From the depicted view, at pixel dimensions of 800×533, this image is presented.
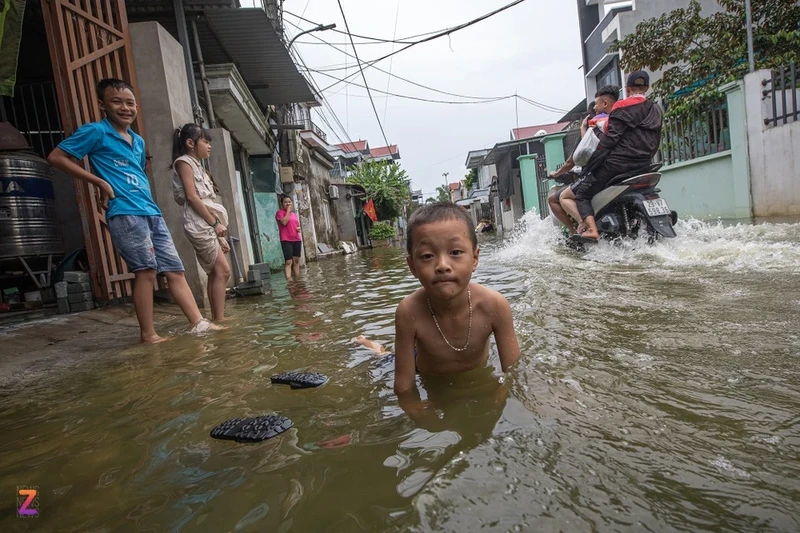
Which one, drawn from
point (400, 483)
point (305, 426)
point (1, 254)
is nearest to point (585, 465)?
point (400, 483)

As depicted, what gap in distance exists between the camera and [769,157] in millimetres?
7785

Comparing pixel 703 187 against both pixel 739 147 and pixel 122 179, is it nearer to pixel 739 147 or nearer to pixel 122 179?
pixel 739 147

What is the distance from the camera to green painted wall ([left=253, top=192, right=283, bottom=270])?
12195 millimetres

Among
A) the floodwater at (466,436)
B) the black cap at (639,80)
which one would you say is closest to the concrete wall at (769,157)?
the black cap at (639,80)

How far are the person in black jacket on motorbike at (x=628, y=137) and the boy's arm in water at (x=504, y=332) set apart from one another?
392 cm

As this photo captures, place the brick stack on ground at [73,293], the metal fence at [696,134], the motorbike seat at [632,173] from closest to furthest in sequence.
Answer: the brick stack on ground at [73,293]
the motorbike seat at [632,173]
the metal fence at [696,134]

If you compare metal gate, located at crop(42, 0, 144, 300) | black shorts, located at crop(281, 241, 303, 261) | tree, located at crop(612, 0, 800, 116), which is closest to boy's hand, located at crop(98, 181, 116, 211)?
metal gate, located at crop(42, 0, 144, 300)

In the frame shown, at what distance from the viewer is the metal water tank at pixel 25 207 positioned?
566cm

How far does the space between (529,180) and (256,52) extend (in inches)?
503

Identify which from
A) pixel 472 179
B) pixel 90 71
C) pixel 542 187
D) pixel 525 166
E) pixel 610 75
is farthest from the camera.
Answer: pixel 472 179

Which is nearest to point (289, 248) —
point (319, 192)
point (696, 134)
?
point (696, 134)

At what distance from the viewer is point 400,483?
4.03 feet

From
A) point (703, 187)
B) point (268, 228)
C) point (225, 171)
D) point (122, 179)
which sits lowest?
point (703, 187)

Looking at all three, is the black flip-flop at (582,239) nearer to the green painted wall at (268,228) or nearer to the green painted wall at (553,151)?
the green painted wall at (268,228)
